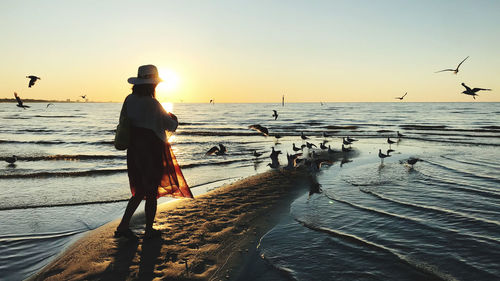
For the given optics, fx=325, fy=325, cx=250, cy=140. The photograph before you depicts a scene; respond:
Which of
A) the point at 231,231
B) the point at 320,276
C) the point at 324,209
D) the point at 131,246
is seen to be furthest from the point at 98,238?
the point at 324,209

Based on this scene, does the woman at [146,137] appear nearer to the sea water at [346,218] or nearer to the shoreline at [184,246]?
the shoreline at [184,246]

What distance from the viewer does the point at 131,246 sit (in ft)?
14.8

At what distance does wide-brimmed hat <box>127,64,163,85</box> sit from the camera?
4.44 meters

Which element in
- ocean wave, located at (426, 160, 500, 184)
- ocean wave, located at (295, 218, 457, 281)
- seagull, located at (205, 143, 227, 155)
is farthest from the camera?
seagull, located at (205, 143, 227, 155)

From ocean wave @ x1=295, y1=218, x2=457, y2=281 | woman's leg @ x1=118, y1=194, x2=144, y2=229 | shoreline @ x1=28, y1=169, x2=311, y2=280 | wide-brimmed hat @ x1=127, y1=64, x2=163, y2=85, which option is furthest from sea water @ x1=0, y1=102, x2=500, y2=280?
wide-brimmed hat @ x1=127, y1=64, x2=163, y2=85

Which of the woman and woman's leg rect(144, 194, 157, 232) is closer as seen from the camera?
the woman

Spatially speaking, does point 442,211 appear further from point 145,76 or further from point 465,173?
point 145,76

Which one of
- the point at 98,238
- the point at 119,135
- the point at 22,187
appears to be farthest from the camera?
the point at 22,187

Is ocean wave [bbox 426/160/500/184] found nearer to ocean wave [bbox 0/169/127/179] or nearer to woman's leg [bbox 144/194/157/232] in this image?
woman's leg [bbox 144/194/157/232]

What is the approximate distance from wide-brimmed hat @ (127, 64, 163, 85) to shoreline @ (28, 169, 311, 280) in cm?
225

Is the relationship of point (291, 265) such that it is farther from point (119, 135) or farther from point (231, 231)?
point (119, 135)

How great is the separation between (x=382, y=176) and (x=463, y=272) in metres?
6.09

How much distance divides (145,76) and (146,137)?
841 millimetres

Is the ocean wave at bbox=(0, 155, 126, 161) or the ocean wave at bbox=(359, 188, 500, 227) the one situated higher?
the ocean wave at bbox=(359, 188, 500, 227)
